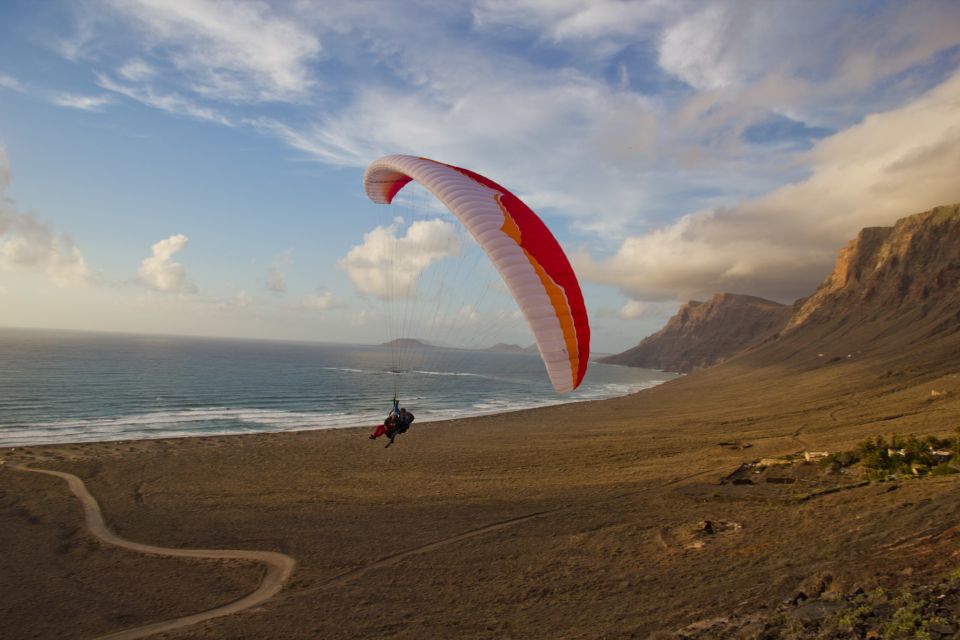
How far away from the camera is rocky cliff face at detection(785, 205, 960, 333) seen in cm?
5575

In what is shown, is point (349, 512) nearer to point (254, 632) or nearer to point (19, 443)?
point (254, 632)

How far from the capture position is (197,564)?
444 inches

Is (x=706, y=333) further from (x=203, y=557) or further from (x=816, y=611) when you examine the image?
(x=816, y=611)

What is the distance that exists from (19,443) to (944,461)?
1528 inches

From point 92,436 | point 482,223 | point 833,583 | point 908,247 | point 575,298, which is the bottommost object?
point 92,436

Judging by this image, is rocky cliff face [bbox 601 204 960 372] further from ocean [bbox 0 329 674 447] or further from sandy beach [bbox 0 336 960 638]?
sandy beach [bbox 0 336 960 638]

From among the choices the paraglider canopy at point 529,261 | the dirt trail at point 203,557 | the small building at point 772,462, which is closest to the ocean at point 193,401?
the dirt trail at point 203,557

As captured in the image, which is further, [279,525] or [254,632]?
[279,525]

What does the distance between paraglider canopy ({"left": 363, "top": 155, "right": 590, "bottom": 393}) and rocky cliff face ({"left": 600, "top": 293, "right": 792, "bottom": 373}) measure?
127741 mm

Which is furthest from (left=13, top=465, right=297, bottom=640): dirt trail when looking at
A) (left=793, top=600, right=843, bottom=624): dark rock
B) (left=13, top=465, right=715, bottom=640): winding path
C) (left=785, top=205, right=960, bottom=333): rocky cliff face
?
(left=785, top=205, right=960, bottom=333): rocky cliff face

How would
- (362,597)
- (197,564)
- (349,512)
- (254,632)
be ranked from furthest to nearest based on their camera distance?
(349,512)
(197,564)
(362,597)
(254,632)

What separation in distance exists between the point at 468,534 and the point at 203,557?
6.17 m

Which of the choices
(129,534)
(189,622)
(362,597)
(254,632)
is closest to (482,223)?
(362,597)

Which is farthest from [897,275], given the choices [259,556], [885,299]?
[259,556]
